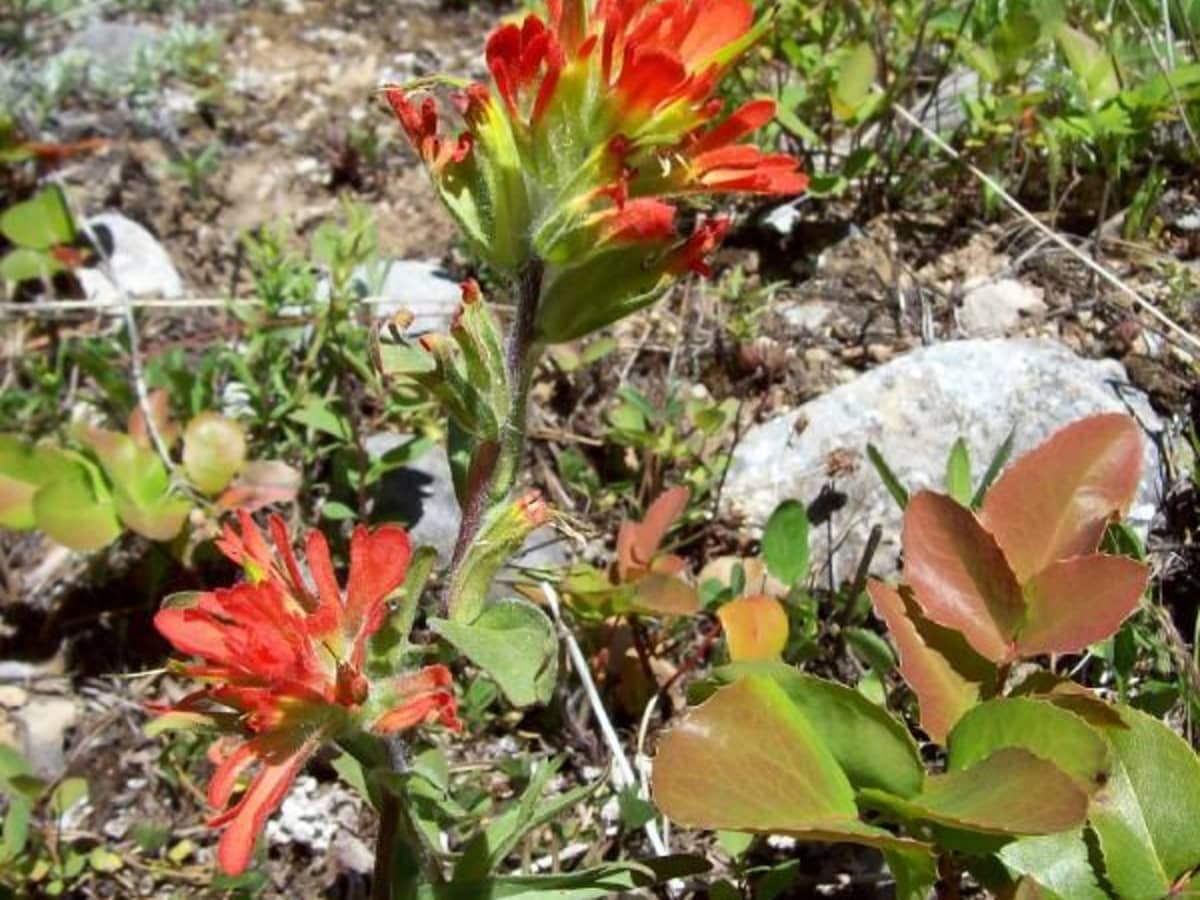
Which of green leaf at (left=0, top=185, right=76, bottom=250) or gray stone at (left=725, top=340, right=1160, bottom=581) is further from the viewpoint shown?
green leaf at (left=0, top=185, right=76, bottom=250)

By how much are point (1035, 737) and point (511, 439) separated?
2.04ft

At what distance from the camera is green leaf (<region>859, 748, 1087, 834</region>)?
3.70ft

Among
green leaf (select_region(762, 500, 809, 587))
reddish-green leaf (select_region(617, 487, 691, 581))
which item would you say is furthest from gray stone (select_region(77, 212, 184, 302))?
green leaf (select_region(762, 500, 809, 587))

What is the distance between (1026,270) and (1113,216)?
8.2 inches

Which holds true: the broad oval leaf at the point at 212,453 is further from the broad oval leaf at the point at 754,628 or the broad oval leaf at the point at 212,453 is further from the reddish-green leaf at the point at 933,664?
the reddish-green leaf at the point at 933,664

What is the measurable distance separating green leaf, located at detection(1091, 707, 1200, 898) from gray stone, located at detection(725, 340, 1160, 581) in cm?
76

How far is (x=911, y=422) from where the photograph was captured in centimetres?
221

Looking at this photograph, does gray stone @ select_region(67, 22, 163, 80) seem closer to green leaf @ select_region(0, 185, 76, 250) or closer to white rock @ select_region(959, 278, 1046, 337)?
green leaf @ select_region(0, 185, 76, 250)

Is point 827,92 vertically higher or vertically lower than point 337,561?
higher

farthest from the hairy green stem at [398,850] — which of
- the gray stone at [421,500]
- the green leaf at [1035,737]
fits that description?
the gray stone at [421,500]

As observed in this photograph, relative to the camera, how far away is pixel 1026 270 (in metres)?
2.52

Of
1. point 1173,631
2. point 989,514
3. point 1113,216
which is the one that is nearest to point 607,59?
point 989,514

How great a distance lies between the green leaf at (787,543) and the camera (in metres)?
1.91

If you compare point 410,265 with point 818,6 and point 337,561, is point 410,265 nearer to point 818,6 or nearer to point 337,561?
point 337,561
